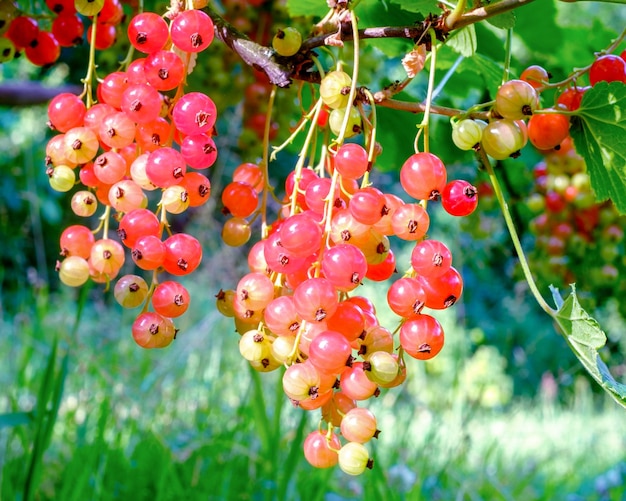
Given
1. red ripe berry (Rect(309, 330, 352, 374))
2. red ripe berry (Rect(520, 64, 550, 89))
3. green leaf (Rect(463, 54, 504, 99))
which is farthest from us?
green leaf (Rect(463, 54, 504, 99))

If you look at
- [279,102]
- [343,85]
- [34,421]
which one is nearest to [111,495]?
[34,421]

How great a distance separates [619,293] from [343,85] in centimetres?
118

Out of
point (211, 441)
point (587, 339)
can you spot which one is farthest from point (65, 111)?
point (211, 441)

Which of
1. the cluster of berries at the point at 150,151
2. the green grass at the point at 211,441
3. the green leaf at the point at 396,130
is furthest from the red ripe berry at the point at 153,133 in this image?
the green grass at the point at 211,441

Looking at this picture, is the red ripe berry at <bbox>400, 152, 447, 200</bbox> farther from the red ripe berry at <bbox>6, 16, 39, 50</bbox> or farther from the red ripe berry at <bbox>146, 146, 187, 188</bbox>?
the red ripe berry at <bbox>6, 16, 39, 50</bbox>

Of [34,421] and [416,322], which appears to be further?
[34,421]

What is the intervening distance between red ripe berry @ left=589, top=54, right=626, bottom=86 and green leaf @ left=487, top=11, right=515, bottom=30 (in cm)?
14

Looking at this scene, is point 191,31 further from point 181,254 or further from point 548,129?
point 548,129

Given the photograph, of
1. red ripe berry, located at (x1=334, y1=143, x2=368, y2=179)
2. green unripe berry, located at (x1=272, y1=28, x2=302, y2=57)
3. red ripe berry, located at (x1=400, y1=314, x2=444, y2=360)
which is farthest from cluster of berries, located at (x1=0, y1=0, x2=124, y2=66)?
red ripe berry, located at (x1=400, y1=314, x2=444, y2=360)

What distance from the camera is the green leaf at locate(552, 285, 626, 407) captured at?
526 mm

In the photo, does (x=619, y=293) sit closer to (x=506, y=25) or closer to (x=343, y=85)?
(x=506, y=25)

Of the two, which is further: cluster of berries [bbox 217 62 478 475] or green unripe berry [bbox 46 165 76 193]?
green unripe berry [bbox 46 165 76 193]

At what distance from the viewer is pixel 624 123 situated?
63 cm

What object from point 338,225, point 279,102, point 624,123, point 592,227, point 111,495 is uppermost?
point 624,123
